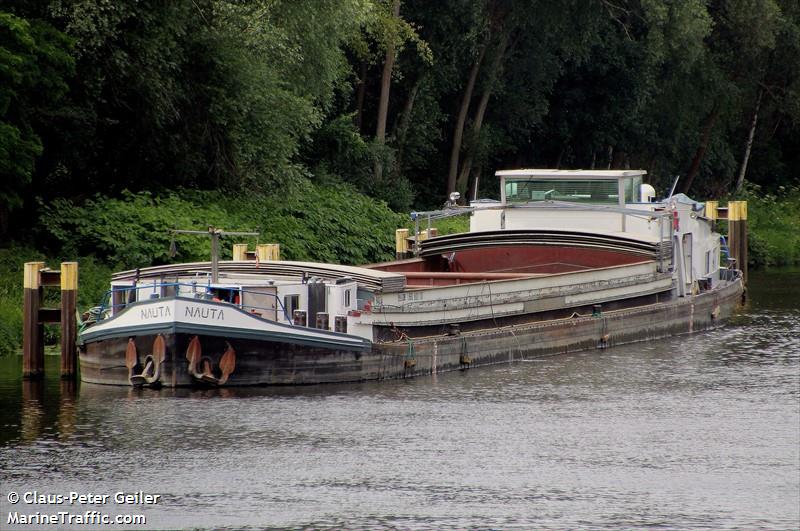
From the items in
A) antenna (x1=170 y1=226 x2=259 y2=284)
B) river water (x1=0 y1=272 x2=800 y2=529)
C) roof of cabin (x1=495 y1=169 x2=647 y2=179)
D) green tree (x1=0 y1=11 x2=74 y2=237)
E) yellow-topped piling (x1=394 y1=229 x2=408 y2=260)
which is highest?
green tree (x1=0 y1=11 x2=74 y2=237)

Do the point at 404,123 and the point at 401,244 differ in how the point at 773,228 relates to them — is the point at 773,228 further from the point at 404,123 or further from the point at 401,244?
the point at 401,244

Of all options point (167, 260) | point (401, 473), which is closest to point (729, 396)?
point (401, 473)

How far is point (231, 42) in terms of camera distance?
131 feet

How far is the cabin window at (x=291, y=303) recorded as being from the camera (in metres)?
27.9

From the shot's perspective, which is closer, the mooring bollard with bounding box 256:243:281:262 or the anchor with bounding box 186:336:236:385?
the anchor with bounding box 186:336:236:385

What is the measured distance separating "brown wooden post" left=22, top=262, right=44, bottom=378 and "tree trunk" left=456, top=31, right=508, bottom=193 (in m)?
34.1

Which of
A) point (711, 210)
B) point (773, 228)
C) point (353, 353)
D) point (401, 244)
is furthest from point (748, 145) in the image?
point (353, 353)

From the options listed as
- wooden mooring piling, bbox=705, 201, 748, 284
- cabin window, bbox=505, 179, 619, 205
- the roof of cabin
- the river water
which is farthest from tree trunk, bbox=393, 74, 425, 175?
the river water

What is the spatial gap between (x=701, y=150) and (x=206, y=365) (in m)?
47.3

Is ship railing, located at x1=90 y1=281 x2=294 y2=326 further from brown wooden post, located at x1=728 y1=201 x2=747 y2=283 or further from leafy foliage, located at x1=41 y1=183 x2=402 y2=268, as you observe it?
brown wooden post, located at x1=728 y1=201 x2=747 y2=283

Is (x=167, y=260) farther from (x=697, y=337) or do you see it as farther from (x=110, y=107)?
(x=697, y=337)

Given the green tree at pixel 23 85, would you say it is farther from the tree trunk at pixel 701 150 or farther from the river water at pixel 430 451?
the tree trunk at pixel 701 150

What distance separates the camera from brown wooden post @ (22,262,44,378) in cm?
2817

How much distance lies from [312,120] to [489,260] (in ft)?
27.9
